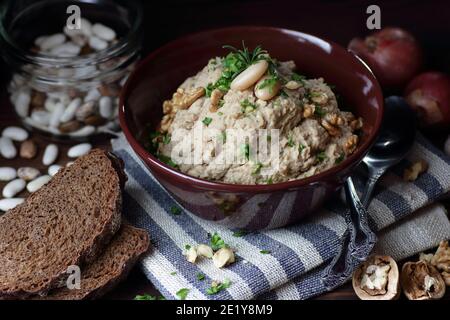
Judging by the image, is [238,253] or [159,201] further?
[159,201]

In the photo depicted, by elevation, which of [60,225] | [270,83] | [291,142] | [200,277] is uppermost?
[270,83]

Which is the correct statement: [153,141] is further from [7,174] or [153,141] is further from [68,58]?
[7,174]

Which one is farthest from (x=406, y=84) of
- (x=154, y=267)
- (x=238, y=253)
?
(x=154, y=267)

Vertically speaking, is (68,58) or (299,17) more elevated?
(68,58)

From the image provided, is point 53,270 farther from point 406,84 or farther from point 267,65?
point 406,84

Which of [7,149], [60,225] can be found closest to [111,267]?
[60,225]

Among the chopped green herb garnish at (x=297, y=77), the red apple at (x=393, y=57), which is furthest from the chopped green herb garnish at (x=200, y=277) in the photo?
the red apple at (x=393, y=57)

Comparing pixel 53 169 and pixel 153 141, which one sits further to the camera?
pixel 53 169
